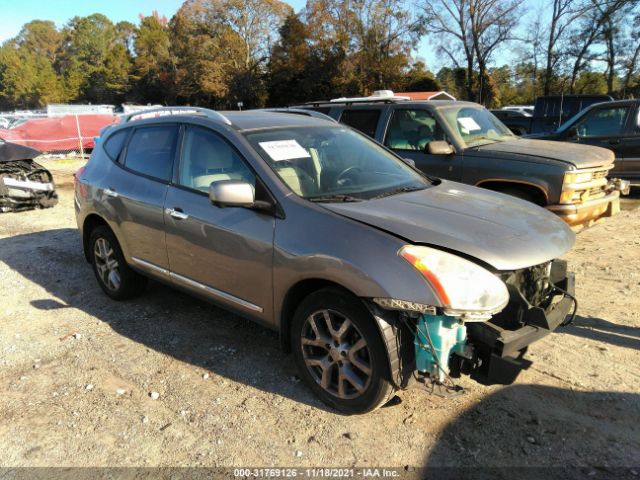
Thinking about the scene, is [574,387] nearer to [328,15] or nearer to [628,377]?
[628,377]

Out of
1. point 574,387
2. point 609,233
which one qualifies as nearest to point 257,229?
point 574,387

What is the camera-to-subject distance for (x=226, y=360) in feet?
12.3

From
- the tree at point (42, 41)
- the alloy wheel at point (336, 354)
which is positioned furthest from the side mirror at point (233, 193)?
the tree at point (42, 41)

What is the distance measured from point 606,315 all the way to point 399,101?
3.85 metres

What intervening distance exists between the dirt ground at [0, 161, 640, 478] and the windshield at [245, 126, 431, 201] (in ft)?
4.35

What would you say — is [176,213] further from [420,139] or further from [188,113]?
[420,139]

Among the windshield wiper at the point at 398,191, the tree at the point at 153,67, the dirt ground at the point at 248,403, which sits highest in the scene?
the tree at the point at 153,67

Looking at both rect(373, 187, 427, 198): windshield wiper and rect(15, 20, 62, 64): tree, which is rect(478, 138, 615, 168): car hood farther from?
rect(15, 20, 62, 64): tree

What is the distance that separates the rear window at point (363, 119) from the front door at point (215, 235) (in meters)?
3.43

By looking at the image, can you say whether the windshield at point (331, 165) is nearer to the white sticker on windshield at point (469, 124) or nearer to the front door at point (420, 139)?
the front door at point (420, 139)

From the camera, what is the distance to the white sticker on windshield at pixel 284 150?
3.48m

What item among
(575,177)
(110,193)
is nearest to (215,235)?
(110,193)

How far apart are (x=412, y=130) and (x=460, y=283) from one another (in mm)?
4428

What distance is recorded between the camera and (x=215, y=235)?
348 centimetres
